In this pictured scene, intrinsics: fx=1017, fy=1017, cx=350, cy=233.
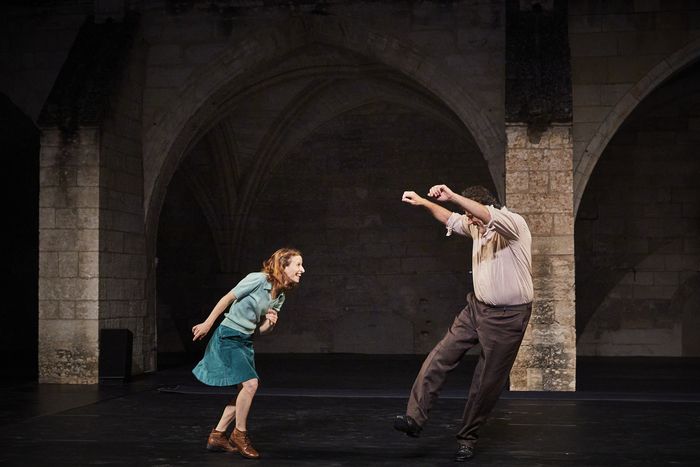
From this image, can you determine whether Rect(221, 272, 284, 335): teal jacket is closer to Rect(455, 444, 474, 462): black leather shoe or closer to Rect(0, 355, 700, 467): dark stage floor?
Rect(0, 355, 700, 467): dark stage floor

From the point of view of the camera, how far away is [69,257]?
10.3 metres

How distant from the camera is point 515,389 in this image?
944 centimetres

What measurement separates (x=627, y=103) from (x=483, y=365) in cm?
553

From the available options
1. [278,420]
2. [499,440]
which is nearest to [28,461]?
[278,420]

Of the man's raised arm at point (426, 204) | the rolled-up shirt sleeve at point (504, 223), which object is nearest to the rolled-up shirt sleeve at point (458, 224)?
the man's raised arm at point (426, 204)

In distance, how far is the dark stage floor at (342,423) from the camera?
221 inches

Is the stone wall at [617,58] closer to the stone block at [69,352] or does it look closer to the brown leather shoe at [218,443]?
the stone block at [69,352]

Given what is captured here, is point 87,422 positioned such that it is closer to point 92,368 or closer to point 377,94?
point 92,368

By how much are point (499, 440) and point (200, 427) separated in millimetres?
2016

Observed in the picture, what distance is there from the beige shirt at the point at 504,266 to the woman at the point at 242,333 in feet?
3.35

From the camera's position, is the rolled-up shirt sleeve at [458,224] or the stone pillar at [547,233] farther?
the stone pillar at [547,233]

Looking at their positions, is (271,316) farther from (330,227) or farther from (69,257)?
(330,227)

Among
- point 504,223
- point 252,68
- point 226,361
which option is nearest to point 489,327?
point 504,223

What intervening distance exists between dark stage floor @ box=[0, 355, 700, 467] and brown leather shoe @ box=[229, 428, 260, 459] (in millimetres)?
55
